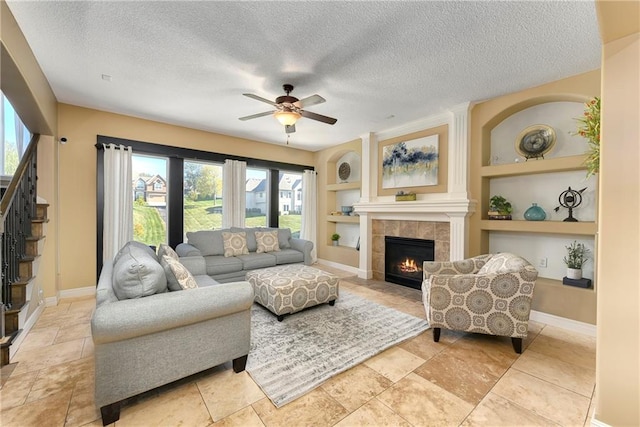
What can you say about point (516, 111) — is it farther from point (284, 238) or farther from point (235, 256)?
point (235, 256)

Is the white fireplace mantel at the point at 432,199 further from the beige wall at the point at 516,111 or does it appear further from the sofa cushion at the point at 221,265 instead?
the sofa cushion at the point at 221,265

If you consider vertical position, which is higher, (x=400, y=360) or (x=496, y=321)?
(x=496, y=321)

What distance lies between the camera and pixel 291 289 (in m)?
2.95

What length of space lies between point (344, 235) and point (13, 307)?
198 inches

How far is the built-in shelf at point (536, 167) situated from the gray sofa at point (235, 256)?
3.12 metres

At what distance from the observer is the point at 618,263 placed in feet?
4.60

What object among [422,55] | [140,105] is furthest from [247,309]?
[140,105]

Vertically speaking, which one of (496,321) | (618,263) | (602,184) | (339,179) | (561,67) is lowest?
(496,321)

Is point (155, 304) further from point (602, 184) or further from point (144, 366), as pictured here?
point (602, 184)

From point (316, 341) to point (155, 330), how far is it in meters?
1.41

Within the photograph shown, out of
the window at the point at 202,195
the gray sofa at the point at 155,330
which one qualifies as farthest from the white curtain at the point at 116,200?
the gray sofa at the point at 155,330

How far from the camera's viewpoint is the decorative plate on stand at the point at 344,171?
589cm

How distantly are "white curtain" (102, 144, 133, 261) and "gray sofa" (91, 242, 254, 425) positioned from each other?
2338 mm

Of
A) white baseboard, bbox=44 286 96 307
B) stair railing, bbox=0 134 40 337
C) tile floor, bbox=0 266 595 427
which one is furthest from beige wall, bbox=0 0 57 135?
tile floor, bbox=0 266 595 427
